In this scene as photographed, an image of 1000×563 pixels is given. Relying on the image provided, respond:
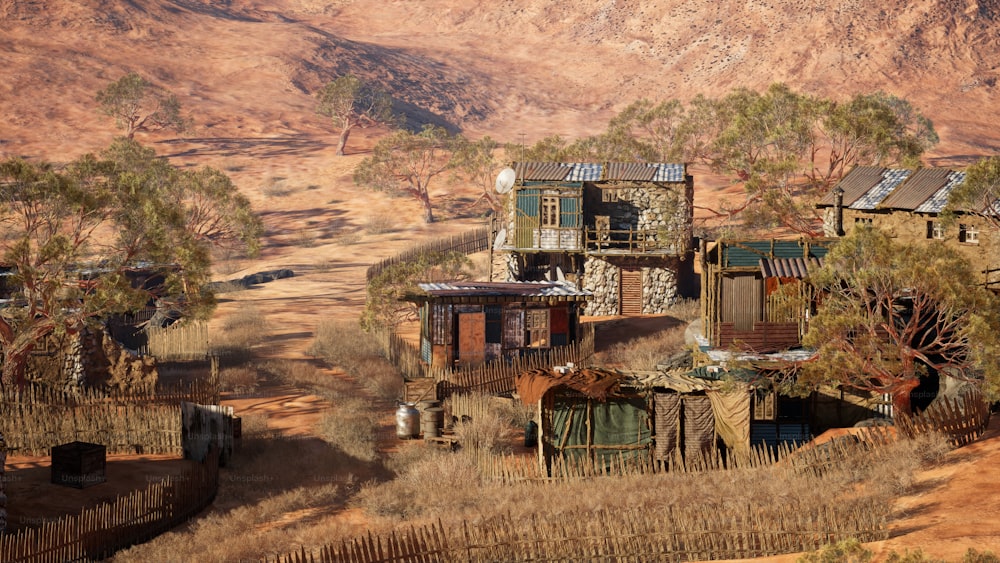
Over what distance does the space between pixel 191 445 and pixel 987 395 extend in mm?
17119

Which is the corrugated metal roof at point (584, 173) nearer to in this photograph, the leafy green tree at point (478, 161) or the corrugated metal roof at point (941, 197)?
the corrugated metal roof at point (941, 197)

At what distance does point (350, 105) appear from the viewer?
295 feet

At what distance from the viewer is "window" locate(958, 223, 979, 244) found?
3144 centimetres

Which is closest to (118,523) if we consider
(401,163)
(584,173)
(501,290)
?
(501,290)

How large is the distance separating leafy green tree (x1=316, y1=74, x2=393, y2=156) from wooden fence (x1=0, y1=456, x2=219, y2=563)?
67.2m

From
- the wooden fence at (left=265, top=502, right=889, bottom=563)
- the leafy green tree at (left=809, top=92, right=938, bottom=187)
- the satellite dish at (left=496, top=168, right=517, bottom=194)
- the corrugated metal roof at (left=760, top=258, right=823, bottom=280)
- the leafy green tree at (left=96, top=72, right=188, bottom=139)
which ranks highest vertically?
the leafy green tree at (left=96, top=72, right=188, bottom=139)

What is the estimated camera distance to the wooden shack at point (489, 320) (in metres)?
33.2

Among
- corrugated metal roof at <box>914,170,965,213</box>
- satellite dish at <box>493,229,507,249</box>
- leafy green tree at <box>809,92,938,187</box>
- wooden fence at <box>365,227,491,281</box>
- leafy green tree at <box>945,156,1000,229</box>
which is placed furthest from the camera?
wooden fence at <box>365,227,491,281</box>

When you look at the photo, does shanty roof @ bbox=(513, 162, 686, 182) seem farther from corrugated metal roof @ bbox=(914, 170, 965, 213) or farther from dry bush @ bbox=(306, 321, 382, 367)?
corrugated metal roof @ bbox=(914, 170, 965, 213)

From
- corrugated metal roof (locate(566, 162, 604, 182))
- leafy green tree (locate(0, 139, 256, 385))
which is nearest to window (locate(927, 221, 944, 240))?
corrugated metal roof (locate(566, 162, 604, 182))

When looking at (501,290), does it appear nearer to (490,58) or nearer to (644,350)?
(644,350)

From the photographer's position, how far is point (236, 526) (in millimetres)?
19922

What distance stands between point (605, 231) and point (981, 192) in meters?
19.4

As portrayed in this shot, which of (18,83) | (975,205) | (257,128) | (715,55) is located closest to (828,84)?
(715,55)
